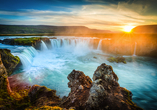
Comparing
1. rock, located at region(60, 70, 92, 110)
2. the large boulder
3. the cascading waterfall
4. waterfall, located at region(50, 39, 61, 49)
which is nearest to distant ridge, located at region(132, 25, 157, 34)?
the cascading waterfall

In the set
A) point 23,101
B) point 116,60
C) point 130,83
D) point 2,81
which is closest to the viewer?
point 23,101

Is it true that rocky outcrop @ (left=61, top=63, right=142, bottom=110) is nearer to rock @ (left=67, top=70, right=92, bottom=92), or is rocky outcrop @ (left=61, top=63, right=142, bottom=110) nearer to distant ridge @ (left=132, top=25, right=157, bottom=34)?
rock @ (left=67, top=70, right=92, bottom=92)

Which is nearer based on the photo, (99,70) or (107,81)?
(107,81)

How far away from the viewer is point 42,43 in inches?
1284

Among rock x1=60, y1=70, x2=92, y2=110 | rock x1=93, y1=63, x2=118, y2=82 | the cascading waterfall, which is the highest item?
the cascading waterfall

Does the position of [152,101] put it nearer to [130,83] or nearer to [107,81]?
[130,83]

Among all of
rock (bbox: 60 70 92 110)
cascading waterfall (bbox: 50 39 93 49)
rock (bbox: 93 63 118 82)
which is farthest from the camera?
cascading waterfall (bbox: 50 39 93 49)

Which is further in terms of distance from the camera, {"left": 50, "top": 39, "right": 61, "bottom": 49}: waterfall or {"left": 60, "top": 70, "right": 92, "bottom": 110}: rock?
{"left": 50, "top": 39, "right": 61, "bottom": 49}: waterfall

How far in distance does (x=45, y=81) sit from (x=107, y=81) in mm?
9769

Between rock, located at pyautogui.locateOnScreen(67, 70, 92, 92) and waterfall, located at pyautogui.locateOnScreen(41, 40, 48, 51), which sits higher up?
waterfall, located at pyautogui.locateOnScreen(41, 40, 48, 51)

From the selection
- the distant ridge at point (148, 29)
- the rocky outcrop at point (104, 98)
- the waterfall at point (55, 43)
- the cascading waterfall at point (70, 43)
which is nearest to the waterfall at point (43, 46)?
the waterfall at point (55, 43)

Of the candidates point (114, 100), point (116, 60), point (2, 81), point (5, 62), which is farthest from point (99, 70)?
point (116, 60)

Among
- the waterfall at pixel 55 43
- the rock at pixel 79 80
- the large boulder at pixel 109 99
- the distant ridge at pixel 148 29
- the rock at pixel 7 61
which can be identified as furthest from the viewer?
the distant ridge at pixel 148 29

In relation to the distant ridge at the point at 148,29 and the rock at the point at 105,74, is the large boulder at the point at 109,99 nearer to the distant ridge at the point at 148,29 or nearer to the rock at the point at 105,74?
the rock at the point at 105,74
